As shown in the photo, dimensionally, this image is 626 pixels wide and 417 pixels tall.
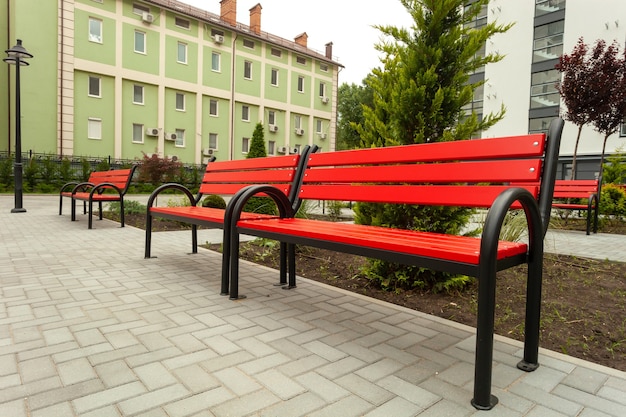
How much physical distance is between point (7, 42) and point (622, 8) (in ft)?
109

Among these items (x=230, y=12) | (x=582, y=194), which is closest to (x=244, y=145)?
(x=230, y=12)

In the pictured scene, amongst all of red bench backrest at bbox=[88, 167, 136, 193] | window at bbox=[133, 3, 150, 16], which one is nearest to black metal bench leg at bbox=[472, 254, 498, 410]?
red bench backrest at bbox=[88, 167, 136, 193]

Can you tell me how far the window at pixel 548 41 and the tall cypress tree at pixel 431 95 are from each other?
25.0 metres

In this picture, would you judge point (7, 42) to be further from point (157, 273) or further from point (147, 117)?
point (157, 273)

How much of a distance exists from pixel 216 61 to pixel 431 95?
28.8m

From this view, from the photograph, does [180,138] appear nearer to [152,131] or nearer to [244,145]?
[152,131]

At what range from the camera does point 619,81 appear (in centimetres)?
1292

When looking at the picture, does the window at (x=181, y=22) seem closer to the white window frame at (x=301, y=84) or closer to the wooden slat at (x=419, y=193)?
the white window frame at (x=301, y=84)

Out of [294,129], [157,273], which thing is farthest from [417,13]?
[294,129]

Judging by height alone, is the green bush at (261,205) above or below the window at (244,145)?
below

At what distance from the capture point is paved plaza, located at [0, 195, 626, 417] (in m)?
1.78

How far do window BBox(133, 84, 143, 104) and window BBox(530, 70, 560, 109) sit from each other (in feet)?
78.3

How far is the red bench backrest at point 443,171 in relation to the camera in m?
2.40

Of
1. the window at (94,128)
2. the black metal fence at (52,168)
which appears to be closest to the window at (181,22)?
the window at (94,128)
